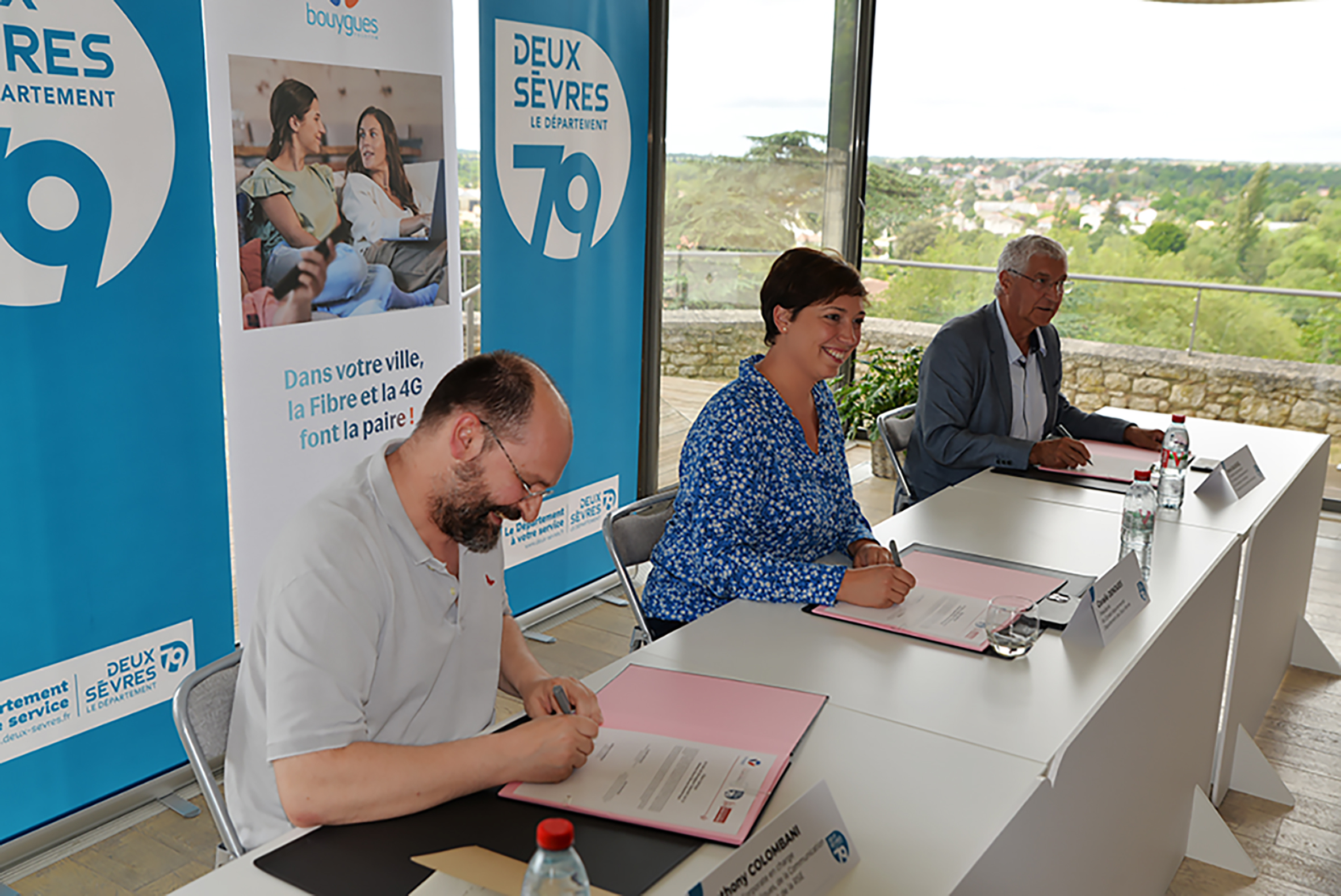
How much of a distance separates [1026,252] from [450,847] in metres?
2.78

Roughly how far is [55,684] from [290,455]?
804mm

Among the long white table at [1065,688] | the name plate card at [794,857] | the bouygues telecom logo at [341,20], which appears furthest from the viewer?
the bouygues telecom logo at [341,20]

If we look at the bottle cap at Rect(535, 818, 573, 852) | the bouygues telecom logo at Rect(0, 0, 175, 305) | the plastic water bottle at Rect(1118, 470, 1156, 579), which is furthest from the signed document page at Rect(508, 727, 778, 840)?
the bouygues telecom logo at Rect(0, 0, 175, 305)

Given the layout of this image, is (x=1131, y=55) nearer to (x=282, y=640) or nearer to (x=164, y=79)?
(x=164, y=79)

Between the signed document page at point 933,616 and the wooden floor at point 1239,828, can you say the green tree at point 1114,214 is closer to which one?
the wooden floor at point 1239,828

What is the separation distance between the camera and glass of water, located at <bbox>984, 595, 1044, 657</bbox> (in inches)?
73.2

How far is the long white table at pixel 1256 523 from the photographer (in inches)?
111

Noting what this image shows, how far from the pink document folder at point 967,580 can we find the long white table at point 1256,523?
0.54 meters

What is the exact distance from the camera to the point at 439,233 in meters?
3.28

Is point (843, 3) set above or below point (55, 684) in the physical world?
above

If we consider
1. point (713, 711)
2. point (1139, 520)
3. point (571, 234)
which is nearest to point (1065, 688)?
point (713, 711)

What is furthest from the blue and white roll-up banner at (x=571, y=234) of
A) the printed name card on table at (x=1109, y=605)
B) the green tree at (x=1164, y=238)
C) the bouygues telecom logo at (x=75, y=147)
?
the green tree at (x=1164, y=238)

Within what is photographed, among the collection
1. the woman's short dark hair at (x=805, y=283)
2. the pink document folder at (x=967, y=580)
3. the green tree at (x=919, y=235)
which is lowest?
the pink document folder at (x=967, y=580)

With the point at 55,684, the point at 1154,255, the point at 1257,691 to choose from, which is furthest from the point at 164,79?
the point at 1154,255
